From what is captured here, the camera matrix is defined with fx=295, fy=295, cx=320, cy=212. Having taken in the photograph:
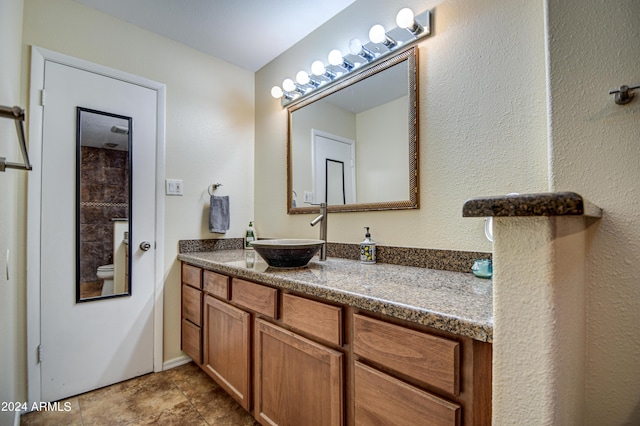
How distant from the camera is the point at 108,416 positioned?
154cm

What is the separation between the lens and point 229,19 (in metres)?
1.89

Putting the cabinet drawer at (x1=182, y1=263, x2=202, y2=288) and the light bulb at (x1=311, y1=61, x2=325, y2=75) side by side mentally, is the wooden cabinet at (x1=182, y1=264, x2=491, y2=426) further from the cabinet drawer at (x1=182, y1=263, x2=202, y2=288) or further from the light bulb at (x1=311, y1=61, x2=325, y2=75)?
Result: the light bulb at (x1=311, y1=61, x2=325, y2=75)

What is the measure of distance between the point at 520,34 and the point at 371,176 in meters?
0.84

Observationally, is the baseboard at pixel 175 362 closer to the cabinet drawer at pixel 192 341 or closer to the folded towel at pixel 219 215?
the cabinet drawer at pixel 192 341

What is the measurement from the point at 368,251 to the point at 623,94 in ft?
3.58

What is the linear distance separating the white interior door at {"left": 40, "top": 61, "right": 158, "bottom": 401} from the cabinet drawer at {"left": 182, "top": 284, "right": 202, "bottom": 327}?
21 centimetres

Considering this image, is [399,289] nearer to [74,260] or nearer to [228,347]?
[228,347]

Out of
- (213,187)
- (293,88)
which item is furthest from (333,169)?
(213,187)

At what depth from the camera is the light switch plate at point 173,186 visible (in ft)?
6.75

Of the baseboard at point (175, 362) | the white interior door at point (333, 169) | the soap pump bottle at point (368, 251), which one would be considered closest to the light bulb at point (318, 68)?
the white interior door at point (333, 169)

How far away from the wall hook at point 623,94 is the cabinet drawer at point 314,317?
894 mm

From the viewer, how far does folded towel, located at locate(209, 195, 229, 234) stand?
7.20 ft

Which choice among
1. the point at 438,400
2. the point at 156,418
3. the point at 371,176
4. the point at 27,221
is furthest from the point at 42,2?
the point at 438,400

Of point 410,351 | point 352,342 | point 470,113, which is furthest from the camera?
point 470,113
